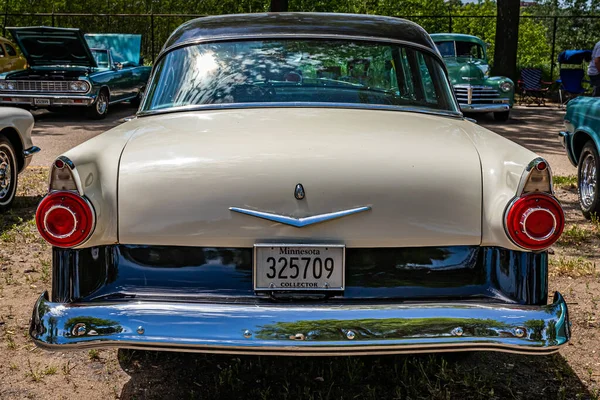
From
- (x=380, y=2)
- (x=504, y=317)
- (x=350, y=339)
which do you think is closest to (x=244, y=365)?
(x=350, y=339)

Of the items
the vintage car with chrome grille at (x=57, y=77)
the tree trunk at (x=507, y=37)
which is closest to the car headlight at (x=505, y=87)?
the tree trunk at (x=507, y=37)

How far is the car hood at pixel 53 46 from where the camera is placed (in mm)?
13844

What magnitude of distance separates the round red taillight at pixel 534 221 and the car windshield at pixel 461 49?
560 inches

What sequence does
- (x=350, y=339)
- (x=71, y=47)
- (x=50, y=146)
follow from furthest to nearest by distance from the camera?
(x=71, y=47) < (x=50, y=146) < (x=350, y=339)

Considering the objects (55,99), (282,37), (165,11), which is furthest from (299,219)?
(165,11)

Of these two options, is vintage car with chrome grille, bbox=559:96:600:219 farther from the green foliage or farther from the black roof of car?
the green foliage

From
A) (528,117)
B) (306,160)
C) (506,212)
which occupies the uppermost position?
(306,160)

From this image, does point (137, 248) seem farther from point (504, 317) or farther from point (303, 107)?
point (504, 317)

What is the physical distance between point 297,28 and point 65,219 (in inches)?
74.5

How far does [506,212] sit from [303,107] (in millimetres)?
1243

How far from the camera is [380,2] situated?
32688mm

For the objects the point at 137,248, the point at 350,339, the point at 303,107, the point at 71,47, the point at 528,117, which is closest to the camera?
the point at 350,339

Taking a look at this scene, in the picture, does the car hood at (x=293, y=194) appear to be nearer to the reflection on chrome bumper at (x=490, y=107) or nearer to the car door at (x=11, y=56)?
the reflection on chrome bumper at (x=490, y=107)

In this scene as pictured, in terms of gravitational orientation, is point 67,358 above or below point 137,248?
below
